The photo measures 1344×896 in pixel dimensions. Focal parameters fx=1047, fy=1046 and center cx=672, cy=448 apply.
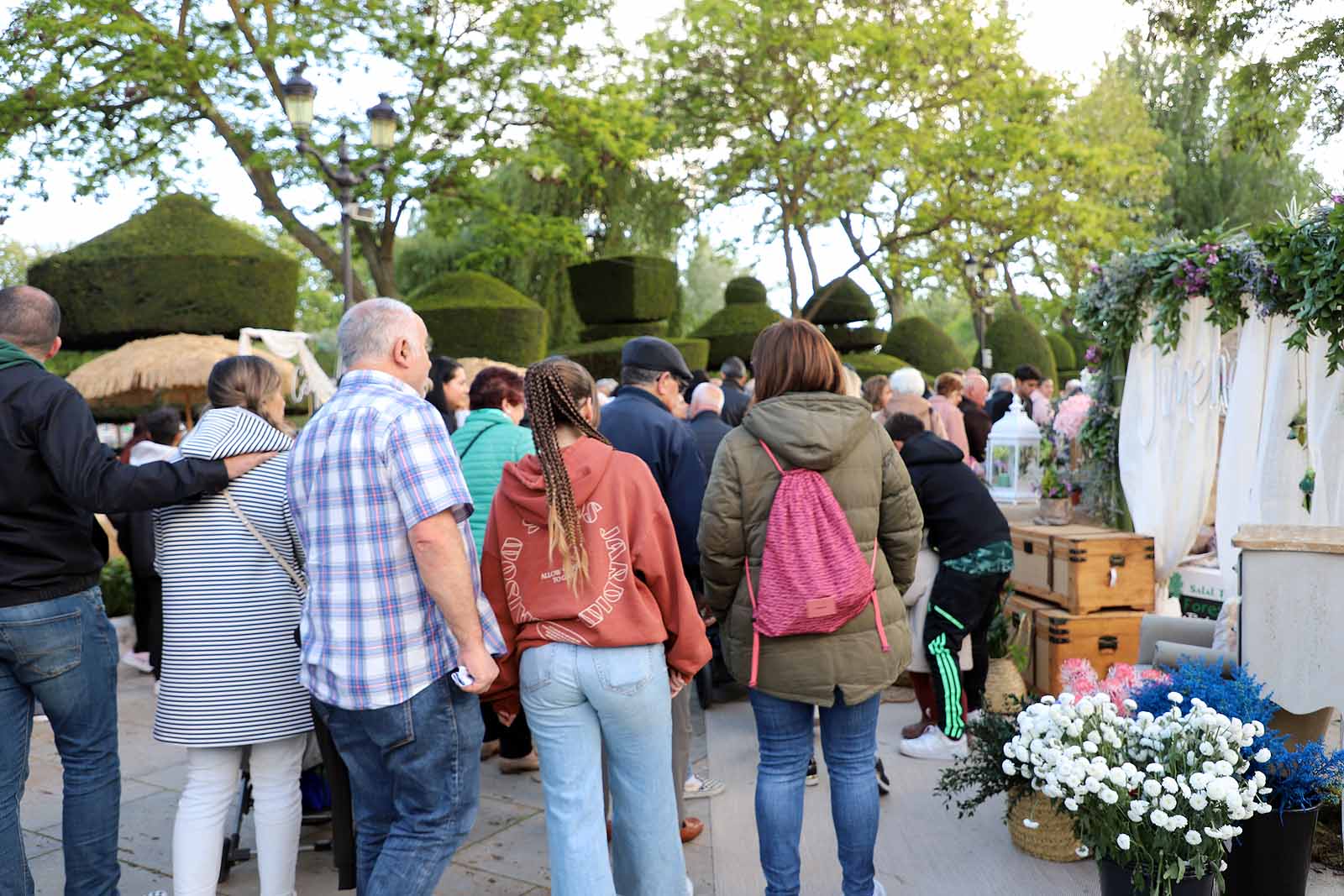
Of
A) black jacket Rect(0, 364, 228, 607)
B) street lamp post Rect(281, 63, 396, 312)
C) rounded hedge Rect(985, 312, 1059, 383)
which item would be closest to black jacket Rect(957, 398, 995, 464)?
street lamp post Rect(281, 63, 396, 312)

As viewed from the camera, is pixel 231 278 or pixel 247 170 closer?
pixel 231 278

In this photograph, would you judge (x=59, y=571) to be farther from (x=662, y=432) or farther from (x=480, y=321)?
(x=480, y=321)

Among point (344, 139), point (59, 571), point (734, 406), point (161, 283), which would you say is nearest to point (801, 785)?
point (59, 571)

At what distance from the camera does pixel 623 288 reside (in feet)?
60.9

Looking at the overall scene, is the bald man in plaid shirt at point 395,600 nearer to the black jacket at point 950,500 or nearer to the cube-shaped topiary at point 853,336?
the black jacket at point 950,500

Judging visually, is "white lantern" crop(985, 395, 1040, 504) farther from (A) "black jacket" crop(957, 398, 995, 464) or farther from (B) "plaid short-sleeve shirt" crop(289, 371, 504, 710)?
(B) "plaid short-sleeve shirt" crop(289, 371, 504, 710)

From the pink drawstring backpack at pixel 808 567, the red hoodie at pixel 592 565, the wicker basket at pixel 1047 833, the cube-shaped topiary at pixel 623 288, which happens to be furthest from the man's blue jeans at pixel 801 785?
the cube-shaped topiary at pixel 623 288

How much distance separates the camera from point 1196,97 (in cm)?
3186

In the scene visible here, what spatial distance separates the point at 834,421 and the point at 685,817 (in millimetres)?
2061

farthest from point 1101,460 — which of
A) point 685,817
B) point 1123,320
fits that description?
point 685,817

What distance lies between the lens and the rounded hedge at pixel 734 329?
67.3ft

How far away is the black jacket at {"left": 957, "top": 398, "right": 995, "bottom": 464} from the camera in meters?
10.0

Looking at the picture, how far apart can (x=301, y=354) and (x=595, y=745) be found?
7.31 meters

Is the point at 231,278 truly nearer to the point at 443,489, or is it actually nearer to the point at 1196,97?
the point at 443,489
